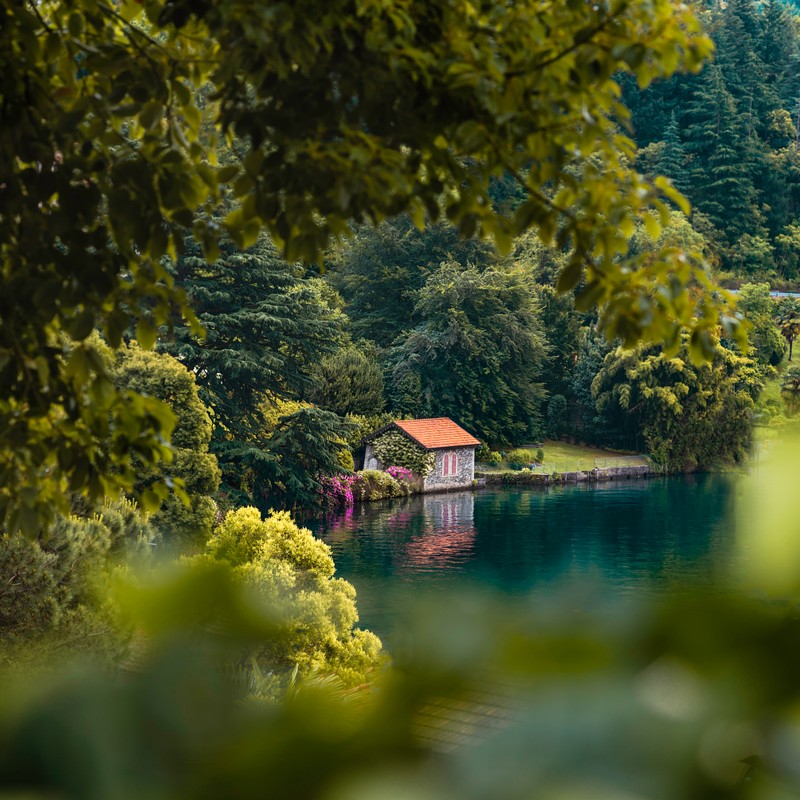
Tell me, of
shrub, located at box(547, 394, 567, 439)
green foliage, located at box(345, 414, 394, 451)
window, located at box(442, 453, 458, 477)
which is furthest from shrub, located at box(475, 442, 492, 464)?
shrub, located at box(547, 394, 567, 439)

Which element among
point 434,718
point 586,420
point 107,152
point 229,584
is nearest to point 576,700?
point 434,718

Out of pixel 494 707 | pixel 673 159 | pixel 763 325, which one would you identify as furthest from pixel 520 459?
pixel 494 707

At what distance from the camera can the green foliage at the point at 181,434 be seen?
53.0ft

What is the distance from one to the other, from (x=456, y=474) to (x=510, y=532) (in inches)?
272

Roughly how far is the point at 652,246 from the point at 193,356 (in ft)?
74.1

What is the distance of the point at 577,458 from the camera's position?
3491cm

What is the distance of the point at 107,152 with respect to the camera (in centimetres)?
263

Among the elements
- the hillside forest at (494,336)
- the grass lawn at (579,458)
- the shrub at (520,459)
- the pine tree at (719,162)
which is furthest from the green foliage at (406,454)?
A: the pine tree at (719,162)

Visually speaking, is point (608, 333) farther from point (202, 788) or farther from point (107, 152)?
point (202, 788)

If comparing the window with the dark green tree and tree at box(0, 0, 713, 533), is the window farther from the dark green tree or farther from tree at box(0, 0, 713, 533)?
tree at box(0, 0, 713, 533)

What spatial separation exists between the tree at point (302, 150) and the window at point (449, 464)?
28.3 meters

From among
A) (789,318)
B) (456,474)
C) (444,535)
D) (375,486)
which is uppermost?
(789,318)

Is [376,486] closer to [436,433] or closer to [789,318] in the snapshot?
[436,433]

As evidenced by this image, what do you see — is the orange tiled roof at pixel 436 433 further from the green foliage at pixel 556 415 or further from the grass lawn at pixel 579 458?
the green foliage at pixel 556 415
